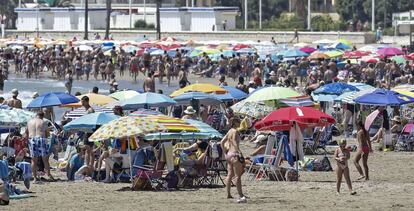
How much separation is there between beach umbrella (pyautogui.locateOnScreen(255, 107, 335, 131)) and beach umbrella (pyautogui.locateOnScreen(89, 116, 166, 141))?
2560 millimetres

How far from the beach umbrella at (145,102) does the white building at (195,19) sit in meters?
57.1

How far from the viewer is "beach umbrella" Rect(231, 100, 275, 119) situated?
2488 cm

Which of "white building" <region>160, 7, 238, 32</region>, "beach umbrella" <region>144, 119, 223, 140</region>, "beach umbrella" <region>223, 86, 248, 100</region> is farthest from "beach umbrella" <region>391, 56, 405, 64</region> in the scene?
"white building" <region>160, 7, 238, 32</region>

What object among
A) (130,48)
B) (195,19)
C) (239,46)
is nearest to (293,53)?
(239,46)

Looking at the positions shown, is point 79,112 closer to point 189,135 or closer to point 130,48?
point 189,135

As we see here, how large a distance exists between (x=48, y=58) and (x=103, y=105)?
106 feet

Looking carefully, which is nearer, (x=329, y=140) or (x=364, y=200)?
(x=364, y=200)

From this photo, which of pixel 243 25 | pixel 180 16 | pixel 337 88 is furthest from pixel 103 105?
pixel 243 25

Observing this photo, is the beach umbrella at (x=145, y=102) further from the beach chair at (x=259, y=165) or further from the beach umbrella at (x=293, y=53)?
the beach umbrella at (x=293, y=53)

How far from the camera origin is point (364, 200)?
1652 centimetres

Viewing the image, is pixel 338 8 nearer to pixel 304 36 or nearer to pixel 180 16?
pixel 180 16

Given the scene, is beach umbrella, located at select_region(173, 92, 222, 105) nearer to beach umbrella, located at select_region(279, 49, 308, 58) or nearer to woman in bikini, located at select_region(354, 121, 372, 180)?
woman in bikini, located at select_region(354, 121, 372, 180)

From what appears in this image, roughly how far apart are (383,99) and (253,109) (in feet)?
8.91

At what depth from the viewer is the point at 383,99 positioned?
2392 centimetres
